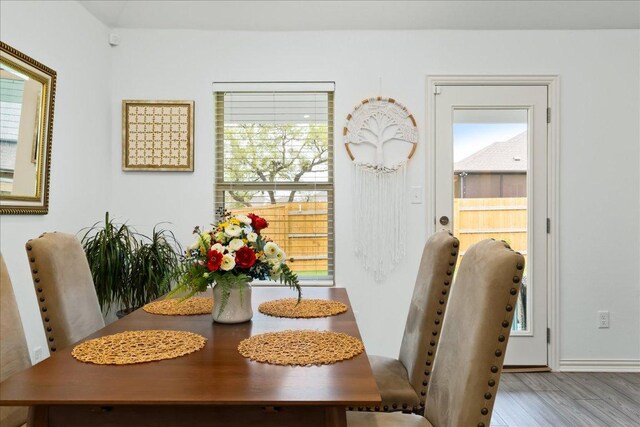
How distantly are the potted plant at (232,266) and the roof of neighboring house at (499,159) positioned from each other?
2.06 meters

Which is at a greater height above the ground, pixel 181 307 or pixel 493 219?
pixel 493 219

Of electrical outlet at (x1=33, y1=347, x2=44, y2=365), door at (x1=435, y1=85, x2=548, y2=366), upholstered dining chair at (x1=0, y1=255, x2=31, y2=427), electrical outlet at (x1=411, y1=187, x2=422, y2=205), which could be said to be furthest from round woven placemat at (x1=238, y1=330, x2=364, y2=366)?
door at (x1=435, y1=85, x2=548, y2=366)

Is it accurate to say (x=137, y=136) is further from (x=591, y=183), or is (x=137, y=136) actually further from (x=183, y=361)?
(x=591, y=183)

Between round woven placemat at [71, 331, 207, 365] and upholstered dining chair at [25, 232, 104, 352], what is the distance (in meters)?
0.34

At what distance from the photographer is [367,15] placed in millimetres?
3068

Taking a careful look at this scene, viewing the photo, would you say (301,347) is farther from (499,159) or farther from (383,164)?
(499,159)

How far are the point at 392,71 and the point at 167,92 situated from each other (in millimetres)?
1587

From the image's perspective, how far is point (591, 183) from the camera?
10.4ft

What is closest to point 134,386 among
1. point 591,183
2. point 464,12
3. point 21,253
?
point 21,253

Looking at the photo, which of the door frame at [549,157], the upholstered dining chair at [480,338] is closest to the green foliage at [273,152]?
the door frame at [549,157]

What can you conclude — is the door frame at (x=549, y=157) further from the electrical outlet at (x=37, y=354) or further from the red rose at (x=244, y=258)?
the electrical outlet at (x=37, y=354)

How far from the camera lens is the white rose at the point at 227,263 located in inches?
57.6

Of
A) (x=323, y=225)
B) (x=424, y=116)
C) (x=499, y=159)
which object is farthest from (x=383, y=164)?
(x=499, y=159)

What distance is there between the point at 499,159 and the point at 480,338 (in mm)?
2502
